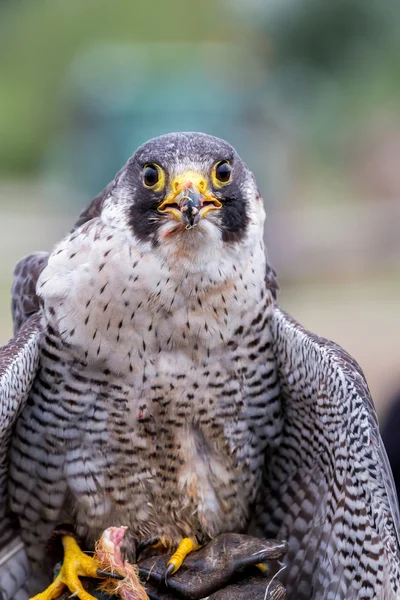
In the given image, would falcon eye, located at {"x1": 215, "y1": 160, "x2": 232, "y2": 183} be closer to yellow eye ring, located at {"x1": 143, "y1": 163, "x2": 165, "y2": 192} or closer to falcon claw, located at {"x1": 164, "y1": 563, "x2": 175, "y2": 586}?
yellow eye ring, located at {"x1": 143, "y1": 163, "x2": 165, "y2": 192}

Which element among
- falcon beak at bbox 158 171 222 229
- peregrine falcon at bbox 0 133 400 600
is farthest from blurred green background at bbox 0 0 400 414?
falcon beak at bbox 158 171 222 229

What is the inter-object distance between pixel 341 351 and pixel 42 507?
1297mm

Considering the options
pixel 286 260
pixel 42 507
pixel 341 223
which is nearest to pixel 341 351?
pixel 42 507

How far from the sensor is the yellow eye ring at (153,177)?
3.46m

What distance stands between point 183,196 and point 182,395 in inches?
30.4

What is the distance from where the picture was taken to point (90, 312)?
3.59 m

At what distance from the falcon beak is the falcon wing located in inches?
26.8

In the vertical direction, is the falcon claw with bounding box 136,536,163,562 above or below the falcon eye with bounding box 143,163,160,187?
below

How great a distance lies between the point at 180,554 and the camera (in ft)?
12.6

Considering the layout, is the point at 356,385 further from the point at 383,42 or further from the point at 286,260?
the point at 383,42

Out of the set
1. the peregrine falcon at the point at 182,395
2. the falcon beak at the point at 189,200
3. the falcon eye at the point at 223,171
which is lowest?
the peregrine falcon at the point at 182,395

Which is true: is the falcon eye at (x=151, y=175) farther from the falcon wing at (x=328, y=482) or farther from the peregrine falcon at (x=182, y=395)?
the falcon wing at (x=328, y=482)

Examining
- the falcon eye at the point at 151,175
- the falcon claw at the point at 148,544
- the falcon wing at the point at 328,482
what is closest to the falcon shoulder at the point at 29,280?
the falcon eye at the point at 151,175

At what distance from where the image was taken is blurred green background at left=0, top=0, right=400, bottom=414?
14.8m
